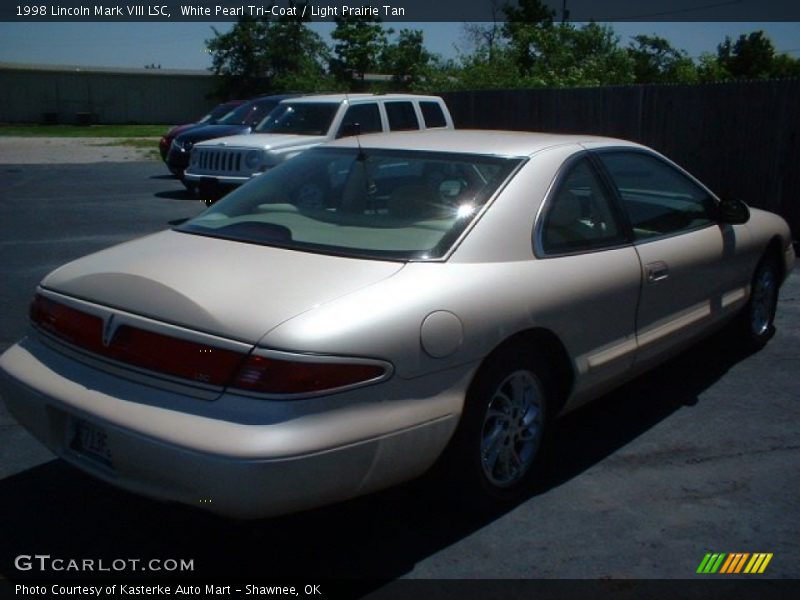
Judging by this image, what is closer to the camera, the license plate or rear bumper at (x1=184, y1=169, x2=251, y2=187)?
the license plate

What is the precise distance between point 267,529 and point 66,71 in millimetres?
50456

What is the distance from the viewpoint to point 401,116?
44.2 ft

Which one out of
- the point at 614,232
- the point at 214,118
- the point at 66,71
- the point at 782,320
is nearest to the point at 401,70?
the point at 214,118

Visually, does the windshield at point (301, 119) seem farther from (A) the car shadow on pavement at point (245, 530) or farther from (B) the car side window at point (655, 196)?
(A) the car shadow on pavement at point (245, 530)

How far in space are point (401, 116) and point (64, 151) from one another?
63.1ft

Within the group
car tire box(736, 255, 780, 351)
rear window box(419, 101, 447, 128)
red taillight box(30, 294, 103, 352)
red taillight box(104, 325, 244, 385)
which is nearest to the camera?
red taillight box(104, 325, 244, 385)

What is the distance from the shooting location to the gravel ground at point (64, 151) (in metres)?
25.5

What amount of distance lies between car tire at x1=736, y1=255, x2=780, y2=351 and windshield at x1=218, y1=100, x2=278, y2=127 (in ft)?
39.6

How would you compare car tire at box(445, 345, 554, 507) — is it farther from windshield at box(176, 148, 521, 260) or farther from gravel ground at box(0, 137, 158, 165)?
gravel ground at box(0, 137, 158, 165)

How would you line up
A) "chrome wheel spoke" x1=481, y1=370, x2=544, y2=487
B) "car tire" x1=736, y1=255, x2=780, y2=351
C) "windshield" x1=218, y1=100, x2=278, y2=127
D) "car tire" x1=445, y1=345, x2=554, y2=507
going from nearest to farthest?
"car tire" x1=445, y1=345, x2=554, y2=507, "chrome wheel spoke" x1=481, y1=370, x2=544, y2=487, "car tire" x1=736, y1=255, x2=780, y2=351, "windshield" x1=218, y1=100, x2=278, y2=127

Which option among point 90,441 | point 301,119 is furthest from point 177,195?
point 90,441

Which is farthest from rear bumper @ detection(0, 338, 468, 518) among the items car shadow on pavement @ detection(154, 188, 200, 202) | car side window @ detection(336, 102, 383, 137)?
car shadow on pavement @ detection(154, 188, 200, 202)

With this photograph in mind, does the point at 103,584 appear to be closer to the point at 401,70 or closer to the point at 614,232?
the point at 614,232

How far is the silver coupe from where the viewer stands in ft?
9.75
